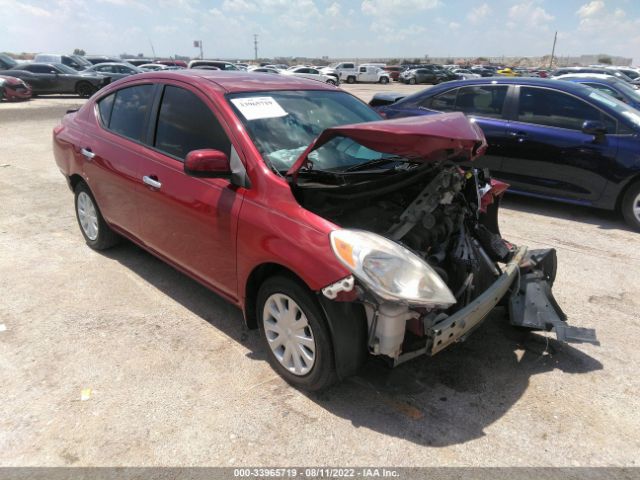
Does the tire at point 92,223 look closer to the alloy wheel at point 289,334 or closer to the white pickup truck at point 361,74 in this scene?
the alloy wheel at point 289,334

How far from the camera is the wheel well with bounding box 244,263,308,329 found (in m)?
2.74

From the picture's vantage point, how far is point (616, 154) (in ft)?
18.2

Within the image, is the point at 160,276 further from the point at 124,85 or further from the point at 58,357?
the point at 124,85

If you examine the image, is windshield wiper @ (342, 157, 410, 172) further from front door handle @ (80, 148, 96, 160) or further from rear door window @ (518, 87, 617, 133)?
rear door window @ (518, 87, 617, 133)

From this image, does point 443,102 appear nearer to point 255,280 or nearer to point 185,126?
point 185,126

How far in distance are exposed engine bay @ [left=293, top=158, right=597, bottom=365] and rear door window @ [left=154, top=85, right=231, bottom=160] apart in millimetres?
758

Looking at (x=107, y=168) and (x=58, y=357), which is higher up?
(x=107, y=168)

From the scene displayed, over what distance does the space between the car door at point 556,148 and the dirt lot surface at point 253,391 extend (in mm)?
1853

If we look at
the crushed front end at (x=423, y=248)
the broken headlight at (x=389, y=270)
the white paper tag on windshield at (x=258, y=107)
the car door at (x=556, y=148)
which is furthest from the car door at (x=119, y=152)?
the car door at (x=556, y=148)

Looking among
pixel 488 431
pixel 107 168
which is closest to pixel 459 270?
pixel 488 431

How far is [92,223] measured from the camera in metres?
4.76

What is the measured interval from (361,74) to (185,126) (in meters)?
40.8

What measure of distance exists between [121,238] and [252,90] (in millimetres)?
2357

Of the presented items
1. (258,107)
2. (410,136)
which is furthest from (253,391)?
(258,107)
